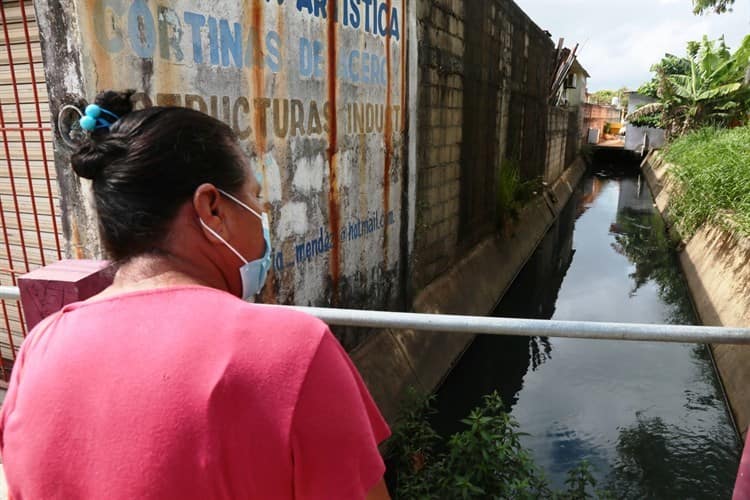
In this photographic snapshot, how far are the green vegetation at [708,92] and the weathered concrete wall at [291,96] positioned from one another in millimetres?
15729

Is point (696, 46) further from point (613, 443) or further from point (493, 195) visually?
point (613, 443)

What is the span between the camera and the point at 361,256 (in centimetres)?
421

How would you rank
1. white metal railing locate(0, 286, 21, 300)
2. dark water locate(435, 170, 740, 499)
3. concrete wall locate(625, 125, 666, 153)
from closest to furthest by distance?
white metal railing locate(0, 286, 21, 300)
dark water locate(435, 170, 740, 499)
concrete wall locate(625, 125, 666, 153)

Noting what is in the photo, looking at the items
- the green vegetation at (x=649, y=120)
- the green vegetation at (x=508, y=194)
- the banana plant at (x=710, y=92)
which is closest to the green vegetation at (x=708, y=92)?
the banana plant at (x=710, y=92)

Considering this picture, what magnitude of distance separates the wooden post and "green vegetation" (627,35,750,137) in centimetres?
1852

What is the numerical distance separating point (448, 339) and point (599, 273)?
5386mm

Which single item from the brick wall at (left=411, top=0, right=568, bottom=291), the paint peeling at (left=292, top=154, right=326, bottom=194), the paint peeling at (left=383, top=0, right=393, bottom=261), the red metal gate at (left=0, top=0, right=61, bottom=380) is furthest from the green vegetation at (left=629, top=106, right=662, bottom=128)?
the red metal gate at (left=0, top=0, right=61, bottom=380)

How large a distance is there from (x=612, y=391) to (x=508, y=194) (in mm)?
3791

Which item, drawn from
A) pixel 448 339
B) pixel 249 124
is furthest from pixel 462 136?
pixel 249 124

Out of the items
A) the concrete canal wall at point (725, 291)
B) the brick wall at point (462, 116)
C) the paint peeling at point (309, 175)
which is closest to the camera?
the paint peeling at point (309, 175)

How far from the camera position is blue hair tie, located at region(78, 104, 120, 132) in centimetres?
97

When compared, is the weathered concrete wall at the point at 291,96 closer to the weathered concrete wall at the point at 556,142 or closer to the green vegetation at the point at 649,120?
the weathered concrete wall at the point at 556,142

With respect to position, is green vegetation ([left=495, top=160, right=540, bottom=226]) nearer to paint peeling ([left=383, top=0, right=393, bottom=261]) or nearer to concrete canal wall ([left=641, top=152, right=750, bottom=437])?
concrete canal wall ([left=641, top=152, right=750, bottom=437])

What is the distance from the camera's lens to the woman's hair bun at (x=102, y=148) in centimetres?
92
